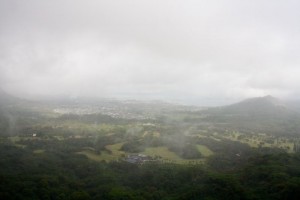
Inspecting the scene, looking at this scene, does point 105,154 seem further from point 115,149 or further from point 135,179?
point 135,179

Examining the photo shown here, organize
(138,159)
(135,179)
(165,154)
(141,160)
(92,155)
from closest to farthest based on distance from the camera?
(135,179)
(141,160)
(138,159)
(92,155)
(165,154)

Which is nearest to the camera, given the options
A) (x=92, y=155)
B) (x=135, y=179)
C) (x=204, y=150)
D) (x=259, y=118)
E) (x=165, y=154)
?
(x=135, y=179)

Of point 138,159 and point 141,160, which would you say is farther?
point 138,159

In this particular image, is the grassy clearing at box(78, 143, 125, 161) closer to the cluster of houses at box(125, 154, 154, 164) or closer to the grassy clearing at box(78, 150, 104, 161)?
the grassy clearing at box(78, 150, 104, 161)

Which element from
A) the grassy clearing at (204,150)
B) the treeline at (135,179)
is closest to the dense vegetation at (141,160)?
the treeline at (135,179)

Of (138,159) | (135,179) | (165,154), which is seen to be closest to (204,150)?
(165,154)

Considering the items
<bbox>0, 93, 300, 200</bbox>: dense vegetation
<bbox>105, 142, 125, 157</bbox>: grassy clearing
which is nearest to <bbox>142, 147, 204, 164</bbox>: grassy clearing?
<bbox>0, 93, 300, 200</bbox>: dense vegetation

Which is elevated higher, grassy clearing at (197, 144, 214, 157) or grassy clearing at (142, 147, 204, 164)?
grassy clearing at (197, 144, 214, 157)

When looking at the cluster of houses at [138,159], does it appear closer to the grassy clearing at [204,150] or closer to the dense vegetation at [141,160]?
the dense vegetation at [141,160]
